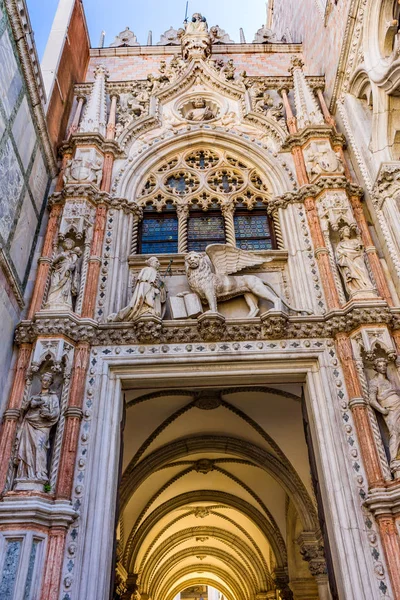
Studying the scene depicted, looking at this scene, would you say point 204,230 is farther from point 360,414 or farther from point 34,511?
point 34,511

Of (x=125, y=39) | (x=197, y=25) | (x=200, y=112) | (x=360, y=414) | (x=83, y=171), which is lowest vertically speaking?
(x=360, y=414)

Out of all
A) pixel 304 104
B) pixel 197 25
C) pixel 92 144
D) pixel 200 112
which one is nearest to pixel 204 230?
pixel 92 144

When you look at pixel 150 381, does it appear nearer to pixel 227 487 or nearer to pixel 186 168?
pixel 186 168

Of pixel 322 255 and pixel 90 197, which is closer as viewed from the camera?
pixel 322 255

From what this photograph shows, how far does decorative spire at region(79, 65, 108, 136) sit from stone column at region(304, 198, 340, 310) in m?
4.74

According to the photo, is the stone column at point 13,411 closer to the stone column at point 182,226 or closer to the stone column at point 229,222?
the stone column at point 182,226

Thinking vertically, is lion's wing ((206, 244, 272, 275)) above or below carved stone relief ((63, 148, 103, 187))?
below

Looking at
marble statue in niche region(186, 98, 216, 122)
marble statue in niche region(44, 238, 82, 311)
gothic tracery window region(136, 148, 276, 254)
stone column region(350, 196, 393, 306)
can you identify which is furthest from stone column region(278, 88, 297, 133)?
marble statue in niche region(44, 238, 82, 311)

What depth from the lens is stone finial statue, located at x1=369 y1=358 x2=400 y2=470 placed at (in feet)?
23.2

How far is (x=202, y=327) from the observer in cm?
834

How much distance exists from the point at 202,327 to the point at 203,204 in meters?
3.79

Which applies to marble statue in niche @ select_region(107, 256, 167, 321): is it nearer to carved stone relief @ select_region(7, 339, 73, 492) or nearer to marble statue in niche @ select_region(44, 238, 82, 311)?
marble statue in niche @ select_region(44, 238, 82, 311)

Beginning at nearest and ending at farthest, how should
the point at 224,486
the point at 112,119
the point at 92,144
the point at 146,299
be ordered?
the point at 146,299 → the point at 92,144 → the point at 112,119 → the point at 224,486

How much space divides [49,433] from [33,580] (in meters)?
1.81
